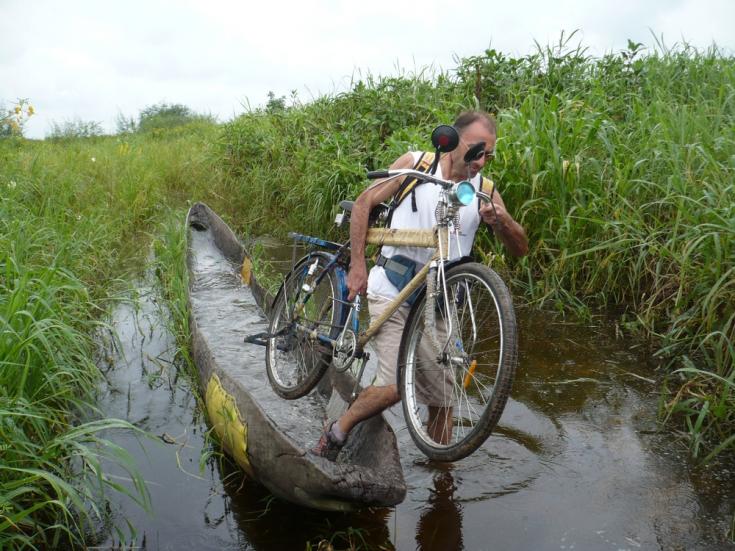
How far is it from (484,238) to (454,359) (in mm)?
3171

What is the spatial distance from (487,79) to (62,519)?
6235 mm

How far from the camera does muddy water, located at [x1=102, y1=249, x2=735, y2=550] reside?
9.48 feet

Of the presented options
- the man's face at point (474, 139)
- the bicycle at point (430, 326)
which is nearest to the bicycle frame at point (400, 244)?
the bicycle at point (430, 326)

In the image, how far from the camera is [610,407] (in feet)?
13.1

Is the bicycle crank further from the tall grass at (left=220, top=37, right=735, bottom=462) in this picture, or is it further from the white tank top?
the tall grass at (left=220, top=37, right=735, bottom=462)

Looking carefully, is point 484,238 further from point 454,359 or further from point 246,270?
point 454,359

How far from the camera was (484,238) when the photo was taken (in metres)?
5.67

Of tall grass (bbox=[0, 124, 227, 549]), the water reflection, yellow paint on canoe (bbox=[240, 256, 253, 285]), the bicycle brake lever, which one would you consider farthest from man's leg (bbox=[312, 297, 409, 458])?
yellow paint on canoe (bbox=[240, 256, 253, 285])

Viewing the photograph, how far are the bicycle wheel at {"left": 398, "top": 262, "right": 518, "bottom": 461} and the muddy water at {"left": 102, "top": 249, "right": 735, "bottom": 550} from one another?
1.38 ft

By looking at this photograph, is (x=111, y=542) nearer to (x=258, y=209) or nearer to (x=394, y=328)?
(x=394, y=328)

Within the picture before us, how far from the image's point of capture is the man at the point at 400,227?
2850mm

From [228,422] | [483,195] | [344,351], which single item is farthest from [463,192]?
[228,422]

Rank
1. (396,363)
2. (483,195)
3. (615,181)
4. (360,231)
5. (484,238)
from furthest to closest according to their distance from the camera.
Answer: (484,238) < (615,181) < (360,231) < (396,363) < (483,195)

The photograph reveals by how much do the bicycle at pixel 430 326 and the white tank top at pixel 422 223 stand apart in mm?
69
